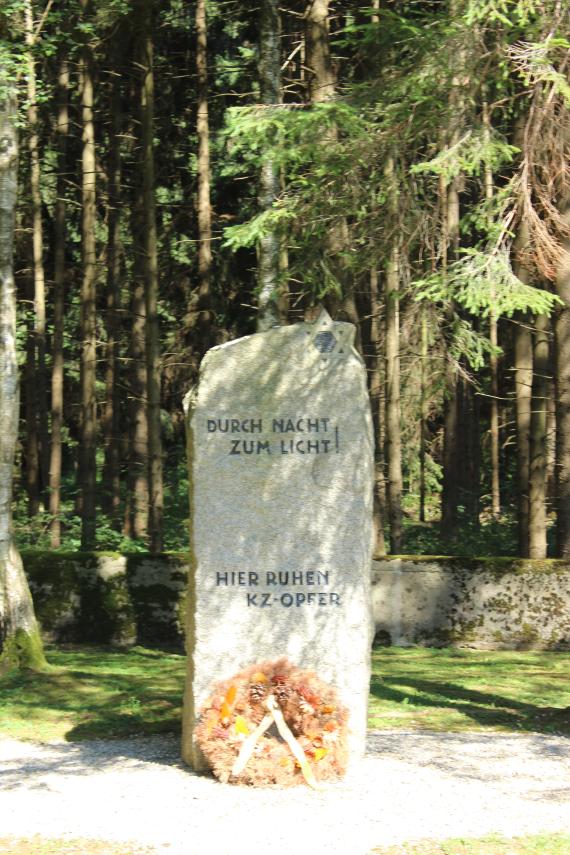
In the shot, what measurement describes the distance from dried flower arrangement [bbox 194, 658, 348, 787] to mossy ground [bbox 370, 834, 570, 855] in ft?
4.31

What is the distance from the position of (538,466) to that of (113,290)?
9.46 m

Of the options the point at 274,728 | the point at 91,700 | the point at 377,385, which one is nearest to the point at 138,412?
the point at 377,385

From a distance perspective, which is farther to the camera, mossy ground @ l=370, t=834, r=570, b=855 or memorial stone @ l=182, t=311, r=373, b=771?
memorial stone @ l=182, t=311, r=373, b=771

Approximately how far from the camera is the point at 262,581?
7938 millimetres

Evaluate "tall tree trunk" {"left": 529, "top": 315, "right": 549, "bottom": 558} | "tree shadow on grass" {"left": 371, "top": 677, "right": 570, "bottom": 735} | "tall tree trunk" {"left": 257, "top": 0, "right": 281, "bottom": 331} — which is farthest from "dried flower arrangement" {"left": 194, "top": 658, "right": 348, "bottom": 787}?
"tall tree trunk" {"left": 529, "top": 315, "right": 549, "bottom": 558}

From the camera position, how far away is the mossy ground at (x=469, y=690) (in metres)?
9.85

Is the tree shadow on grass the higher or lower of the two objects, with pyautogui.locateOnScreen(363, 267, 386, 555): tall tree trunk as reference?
lower

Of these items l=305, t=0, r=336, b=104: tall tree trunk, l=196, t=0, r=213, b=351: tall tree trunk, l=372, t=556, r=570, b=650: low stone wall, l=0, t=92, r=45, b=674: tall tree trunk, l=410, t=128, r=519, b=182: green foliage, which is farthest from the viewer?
l=196, t=0, r=213, b=351: tall tree trunk

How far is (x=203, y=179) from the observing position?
20.1 m

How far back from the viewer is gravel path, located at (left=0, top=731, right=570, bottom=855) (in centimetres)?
657

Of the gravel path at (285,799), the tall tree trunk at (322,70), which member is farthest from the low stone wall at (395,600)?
the gravel path at (285,799)

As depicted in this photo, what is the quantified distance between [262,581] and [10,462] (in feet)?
15.7

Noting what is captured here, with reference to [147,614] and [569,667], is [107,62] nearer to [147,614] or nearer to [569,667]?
[147,614]

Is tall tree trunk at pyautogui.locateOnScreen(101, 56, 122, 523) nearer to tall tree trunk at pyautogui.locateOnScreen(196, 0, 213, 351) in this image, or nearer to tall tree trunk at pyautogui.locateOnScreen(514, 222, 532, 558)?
tall tree trunk at pyautogui.locateOnScreen(196, 0, 213, 351)
